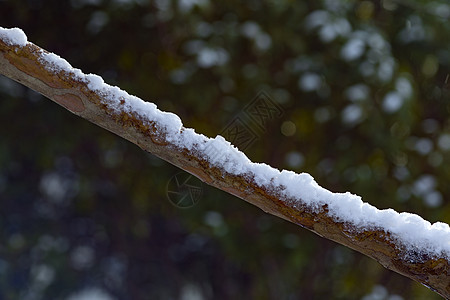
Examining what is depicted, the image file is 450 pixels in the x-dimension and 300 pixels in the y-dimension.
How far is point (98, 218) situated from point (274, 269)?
0.51 metres

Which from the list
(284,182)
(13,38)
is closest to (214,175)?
(284,182)

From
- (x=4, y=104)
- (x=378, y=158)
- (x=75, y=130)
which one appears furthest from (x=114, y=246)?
(x=378, y=158)

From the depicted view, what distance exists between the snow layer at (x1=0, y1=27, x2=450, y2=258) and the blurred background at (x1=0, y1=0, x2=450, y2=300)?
84 cm

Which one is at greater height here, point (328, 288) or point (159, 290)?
point (328, 288)

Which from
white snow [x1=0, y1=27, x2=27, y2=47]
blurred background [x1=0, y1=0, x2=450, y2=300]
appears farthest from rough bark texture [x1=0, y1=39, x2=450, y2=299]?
blurred background [x1=0, y1=0, x2=450, y2=300]

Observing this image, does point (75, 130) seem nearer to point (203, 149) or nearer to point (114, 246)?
point (114, 246)

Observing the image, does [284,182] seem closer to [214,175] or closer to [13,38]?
[214,175]

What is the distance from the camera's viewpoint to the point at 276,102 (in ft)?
4.35

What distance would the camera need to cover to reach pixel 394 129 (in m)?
1.34

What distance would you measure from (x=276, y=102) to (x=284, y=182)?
88cm

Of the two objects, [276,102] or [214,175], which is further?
[276,102]

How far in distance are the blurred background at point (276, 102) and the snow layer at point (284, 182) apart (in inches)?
33.1

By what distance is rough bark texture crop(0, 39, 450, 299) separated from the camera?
447 mm

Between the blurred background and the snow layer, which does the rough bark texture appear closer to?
the snow layer
